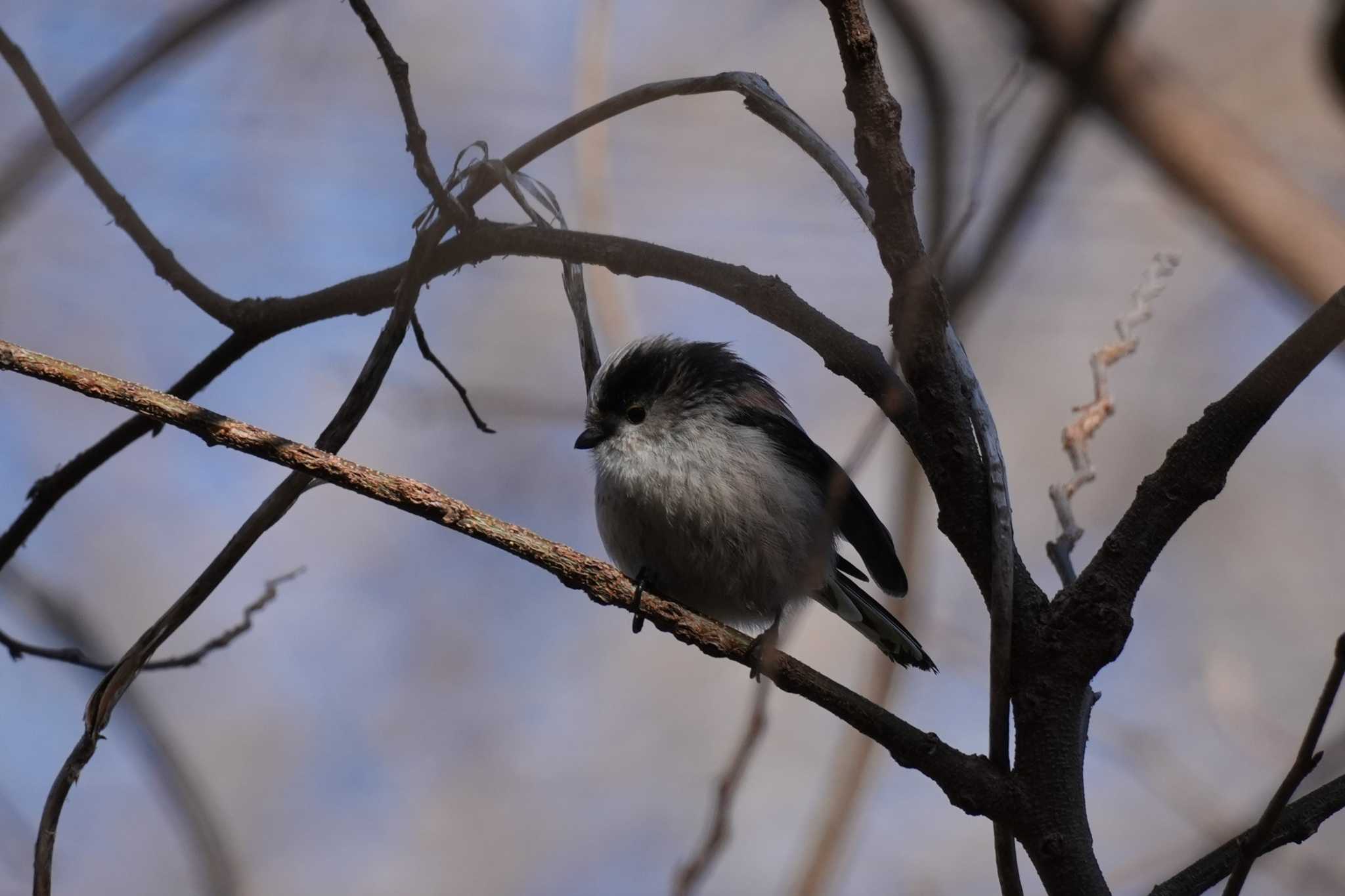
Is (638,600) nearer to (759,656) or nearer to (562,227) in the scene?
(759,656)

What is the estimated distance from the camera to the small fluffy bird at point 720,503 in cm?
306

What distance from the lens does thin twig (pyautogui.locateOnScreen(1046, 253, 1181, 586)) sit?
2389mm

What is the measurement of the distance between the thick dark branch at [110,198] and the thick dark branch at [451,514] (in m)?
0.79

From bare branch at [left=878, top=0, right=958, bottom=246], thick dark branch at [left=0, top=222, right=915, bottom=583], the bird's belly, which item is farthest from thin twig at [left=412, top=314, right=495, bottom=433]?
bare branch at [left=878, top=0, right=958, bottom=246]

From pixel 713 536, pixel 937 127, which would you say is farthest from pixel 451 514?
pixel 713 536

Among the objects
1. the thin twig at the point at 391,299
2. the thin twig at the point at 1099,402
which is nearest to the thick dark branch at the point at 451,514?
the thin twig at the point at 391,299

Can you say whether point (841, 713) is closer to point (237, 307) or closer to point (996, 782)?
point (996, 782)

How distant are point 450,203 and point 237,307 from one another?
0.61m

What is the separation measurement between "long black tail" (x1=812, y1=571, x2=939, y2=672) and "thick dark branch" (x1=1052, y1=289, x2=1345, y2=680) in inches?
60.4

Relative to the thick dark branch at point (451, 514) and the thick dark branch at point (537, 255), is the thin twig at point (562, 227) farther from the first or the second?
the thick dark branch at point (451, 514)

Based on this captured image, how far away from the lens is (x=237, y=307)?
7.95 ft

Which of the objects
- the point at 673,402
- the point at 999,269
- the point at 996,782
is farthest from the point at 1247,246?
the point at 673,402

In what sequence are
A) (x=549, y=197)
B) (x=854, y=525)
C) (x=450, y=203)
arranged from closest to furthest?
(x=450, y=203) < (x=549, y=197) < (x=854, y=525)

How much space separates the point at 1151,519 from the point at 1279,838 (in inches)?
17.7
